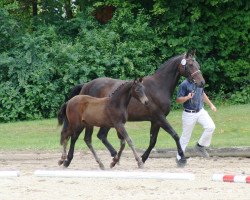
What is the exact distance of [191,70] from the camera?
14078 millimetres

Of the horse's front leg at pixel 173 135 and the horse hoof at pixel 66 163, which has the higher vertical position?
the horse's front leg at pixel 173 135

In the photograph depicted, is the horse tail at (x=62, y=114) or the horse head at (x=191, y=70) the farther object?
the horse tail at (x=62, y=114)

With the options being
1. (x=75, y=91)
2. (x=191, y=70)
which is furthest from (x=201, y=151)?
(x=75, y=91)

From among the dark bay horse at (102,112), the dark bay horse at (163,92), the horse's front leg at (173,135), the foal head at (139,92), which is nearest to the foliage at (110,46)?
the dark bay horse at (163,92)

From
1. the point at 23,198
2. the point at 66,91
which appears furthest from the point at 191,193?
the point at 66,91

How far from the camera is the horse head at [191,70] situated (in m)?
14.0

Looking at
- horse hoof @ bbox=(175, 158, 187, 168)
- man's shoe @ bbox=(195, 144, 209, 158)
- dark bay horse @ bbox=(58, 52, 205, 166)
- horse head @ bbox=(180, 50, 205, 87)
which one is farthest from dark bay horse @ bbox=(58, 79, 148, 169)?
man's shoe @ bbox=(195, 144, 209, 158)

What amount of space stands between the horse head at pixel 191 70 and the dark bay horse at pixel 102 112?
1.10 meters

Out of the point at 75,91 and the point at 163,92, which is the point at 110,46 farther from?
the point at 163,92

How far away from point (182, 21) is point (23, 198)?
17050mm

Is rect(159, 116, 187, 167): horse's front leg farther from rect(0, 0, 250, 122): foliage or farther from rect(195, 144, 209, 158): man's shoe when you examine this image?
rect(0, 0, 250, 122): foliage

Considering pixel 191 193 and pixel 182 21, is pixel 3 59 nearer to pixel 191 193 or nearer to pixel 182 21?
pixel 182 21

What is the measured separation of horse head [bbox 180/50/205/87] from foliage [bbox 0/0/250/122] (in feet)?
33.4

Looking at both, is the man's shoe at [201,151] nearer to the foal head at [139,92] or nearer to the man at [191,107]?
the man at [191,107]
